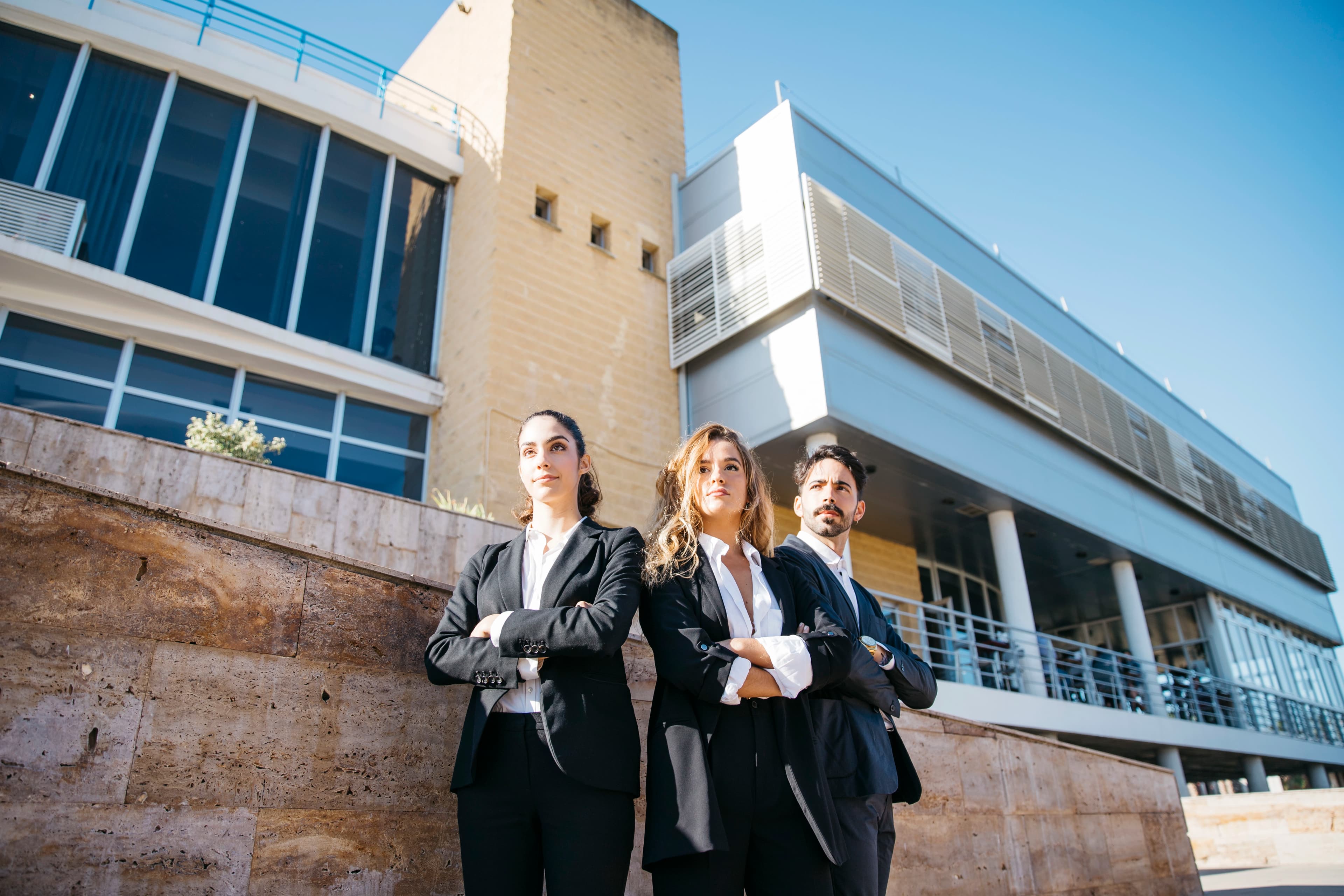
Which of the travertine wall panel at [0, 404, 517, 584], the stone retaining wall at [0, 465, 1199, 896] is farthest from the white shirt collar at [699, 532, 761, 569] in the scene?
the travertine wall panel at [0, 404, 517, 584]

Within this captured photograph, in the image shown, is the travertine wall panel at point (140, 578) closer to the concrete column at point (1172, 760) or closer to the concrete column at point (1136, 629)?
the concrete column at point (1136, 629)

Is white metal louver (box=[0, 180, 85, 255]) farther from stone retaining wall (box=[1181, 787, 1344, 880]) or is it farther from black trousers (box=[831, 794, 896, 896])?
stone retaining wall (box=[1181, 787, 1344, 880])

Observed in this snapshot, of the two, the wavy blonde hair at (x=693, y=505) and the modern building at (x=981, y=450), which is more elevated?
the modern building at (x=981, y=450)

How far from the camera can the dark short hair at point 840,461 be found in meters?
3.28

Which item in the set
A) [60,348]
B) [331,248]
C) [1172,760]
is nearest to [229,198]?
[331,248]

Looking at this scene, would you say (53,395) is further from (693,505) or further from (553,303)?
(693,505)

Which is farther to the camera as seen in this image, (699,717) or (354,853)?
(354,853)

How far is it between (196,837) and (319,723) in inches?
17.1

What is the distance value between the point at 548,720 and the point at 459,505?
738 cm

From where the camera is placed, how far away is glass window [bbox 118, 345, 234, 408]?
10.0 m

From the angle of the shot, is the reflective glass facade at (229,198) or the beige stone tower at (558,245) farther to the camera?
the beige stone tower at (558,245)

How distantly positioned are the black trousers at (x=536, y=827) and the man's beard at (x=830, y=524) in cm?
→ 135

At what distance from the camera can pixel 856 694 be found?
2.59 m

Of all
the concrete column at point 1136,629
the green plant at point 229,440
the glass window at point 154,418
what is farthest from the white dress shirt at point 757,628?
the concrete column at point 1136,629
